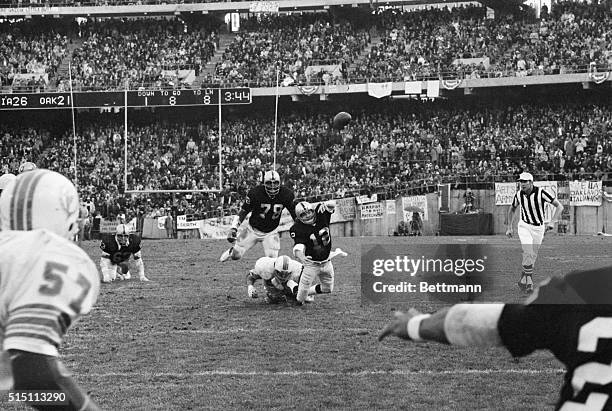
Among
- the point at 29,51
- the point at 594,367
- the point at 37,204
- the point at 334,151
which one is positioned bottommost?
the point at 334,151

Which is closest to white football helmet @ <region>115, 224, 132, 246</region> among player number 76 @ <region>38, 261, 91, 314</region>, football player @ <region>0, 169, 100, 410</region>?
football player @ <region>0, 169, 100, 410</region>

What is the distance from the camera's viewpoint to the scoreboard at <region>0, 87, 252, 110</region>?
3488cm

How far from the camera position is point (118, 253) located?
14.0m

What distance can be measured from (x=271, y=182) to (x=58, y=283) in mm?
A: 9962

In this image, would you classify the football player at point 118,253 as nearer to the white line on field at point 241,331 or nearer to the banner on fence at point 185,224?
the white line on field at point 241,331

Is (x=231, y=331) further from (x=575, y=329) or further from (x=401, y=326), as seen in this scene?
(x=575, y=329)

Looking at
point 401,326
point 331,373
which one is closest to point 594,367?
point 401,326

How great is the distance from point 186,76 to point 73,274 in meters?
36.2

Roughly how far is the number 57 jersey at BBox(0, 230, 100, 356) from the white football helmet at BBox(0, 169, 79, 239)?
1.9 inches

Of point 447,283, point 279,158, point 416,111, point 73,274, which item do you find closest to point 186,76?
point 279,158

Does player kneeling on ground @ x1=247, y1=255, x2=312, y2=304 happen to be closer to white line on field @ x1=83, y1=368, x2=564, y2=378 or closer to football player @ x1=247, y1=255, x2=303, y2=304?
football player @ x1=247, y1=255, x2=303, y2=304

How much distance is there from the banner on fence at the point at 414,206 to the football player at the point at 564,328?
26354 mm

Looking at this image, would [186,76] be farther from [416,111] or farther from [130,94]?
[416,111]

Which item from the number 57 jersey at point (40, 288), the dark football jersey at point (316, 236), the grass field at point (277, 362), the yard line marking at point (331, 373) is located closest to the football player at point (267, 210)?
the grass field at point (277, 362)
